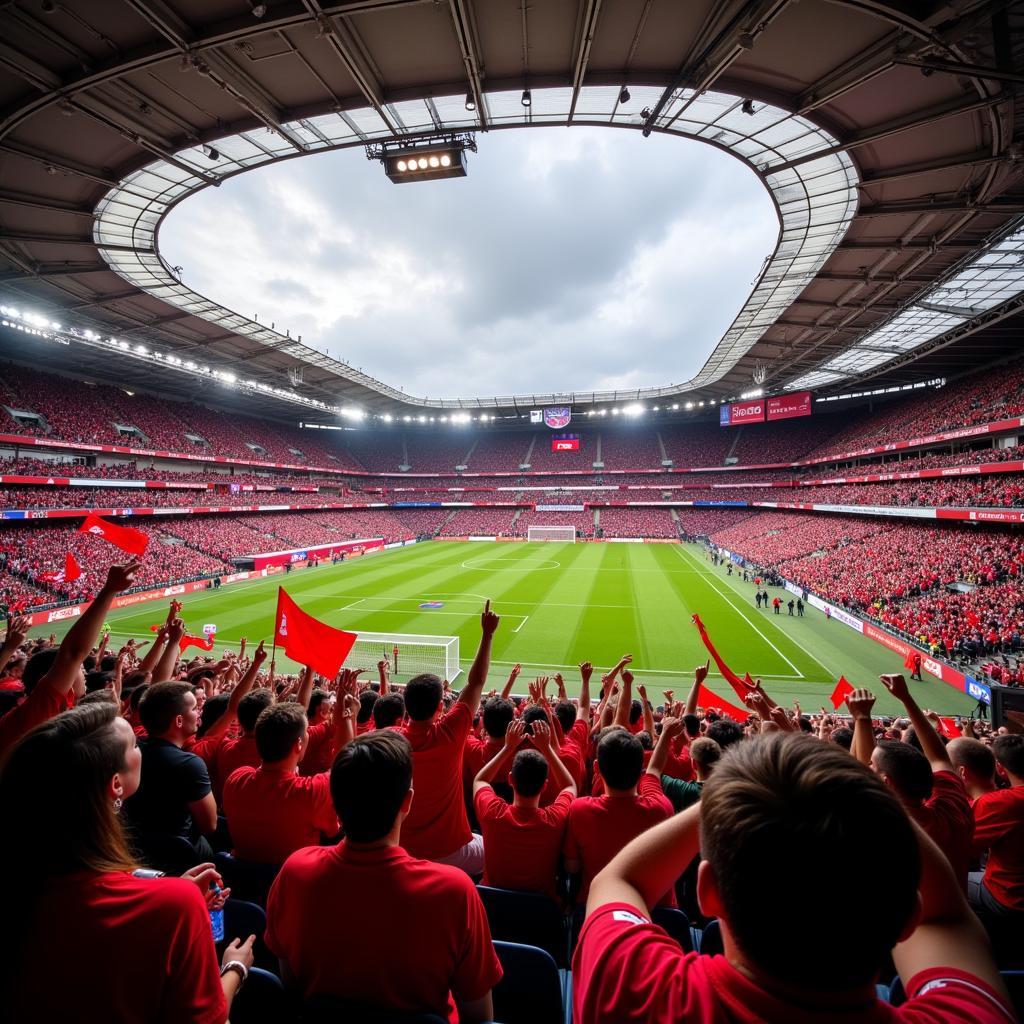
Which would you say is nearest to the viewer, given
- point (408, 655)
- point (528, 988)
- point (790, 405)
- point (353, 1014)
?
point (353, 1014)

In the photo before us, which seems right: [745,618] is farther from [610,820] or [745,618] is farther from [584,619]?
[610,820]

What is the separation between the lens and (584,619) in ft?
83.1

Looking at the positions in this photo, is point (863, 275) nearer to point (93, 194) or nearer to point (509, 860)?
point (509, 860)

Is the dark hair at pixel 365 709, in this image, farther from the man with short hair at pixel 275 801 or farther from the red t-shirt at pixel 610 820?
the red t-shirt at pixel 610 820

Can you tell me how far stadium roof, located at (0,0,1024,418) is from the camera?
1020 centimetres

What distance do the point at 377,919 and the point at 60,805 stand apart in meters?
1.18

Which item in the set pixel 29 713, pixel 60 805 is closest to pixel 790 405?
pixel 29 713

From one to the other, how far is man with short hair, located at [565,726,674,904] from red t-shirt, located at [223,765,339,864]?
1733mm

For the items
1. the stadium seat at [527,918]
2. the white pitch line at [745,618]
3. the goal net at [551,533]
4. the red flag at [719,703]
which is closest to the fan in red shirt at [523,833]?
the stadium seat at [527,918]

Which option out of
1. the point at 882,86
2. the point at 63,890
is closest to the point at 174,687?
the point at 63,890

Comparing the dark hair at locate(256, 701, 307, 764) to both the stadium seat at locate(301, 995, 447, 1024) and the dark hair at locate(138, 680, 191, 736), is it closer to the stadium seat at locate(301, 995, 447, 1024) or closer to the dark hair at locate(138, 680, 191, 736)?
the dark hair at locate(138, 680, 191, 736)

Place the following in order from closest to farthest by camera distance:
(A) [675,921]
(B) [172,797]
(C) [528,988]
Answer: (C) [528,988], (A) [675,921], (B) [172,797]

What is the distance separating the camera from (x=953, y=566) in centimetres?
2350

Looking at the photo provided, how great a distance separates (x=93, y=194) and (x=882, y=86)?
2388 centimetres
